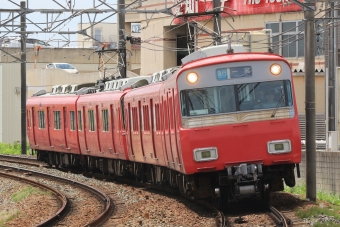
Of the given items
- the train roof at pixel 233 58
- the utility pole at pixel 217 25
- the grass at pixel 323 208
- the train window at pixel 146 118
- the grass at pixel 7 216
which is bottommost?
the grass at pixel 7 216

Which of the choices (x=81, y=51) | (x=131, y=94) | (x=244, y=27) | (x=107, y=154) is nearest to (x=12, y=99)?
(x=81, y=51)

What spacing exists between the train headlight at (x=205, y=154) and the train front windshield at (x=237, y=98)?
0.59m

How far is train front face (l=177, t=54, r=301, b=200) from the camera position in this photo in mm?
13266

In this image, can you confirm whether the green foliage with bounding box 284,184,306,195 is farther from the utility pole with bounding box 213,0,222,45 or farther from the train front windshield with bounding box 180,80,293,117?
the utility pole with bounding box 213,0,222,45

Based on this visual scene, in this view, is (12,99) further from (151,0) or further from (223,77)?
(223,77)

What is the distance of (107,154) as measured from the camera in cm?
2342

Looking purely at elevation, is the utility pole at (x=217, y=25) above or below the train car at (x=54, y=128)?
above

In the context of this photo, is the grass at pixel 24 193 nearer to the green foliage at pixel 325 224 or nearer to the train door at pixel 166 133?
the train door at pixel 166 133

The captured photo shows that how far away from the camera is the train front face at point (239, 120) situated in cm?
1327

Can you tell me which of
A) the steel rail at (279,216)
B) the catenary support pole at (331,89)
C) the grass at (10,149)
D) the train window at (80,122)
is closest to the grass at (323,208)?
the steel rail at (279,216)

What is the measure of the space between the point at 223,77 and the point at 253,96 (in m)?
0.55

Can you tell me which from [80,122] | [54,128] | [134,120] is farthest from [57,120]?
[134,120]

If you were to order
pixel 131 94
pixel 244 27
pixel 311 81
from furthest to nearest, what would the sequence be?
1. pixel 244 27
2. pixel 131 94
3. pixel 311 81

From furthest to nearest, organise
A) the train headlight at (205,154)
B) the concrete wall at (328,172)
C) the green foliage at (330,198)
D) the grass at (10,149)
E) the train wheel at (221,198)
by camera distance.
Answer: the grass at (10,149) → the concrete wall at (328,172) → the green foliage at (330,198) → the train wheel at (221,198) → the train headlight at (205,154)
